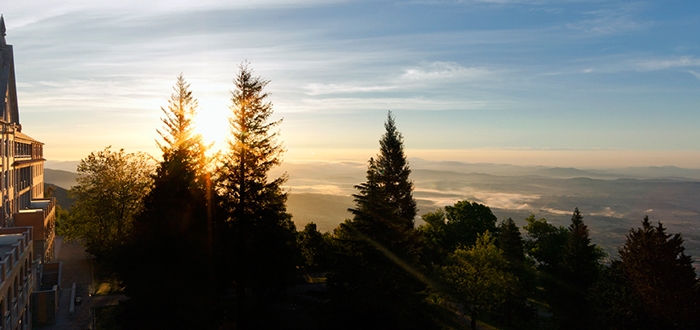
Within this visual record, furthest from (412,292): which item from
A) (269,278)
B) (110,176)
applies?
(110,176)

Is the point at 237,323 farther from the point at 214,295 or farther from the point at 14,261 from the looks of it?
the point at 14,261

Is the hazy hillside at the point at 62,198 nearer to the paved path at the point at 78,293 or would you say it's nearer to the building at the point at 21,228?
the building at the point at 21,228

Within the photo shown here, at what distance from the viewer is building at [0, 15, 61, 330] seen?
24.6 m

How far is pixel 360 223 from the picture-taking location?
22.4 m

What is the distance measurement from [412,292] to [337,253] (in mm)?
3979

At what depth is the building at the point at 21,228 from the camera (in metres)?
24.6

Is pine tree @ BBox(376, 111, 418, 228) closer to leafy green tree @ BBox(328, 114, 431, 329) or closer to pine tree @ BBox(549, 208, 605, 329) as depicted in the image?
pine tree @ BBox(549, 208, 605, 329)

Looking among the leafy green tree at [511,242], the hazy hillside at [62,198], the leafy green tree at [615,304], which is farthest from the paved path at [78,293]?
the hazy hillside at [62,198]

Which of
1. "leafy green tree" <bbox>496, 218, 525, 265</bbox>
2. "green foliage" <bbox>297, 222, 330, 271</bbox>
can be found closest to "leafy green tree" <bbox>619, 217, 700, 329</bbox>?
"leafy green tree" <bbox>496, 218, 525, 265</bbox>

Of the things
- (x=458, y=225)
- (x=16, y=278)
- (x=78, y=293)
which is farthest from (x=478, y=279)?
(x=78, y=293)

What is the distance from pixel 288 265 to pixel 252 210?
12.4ft

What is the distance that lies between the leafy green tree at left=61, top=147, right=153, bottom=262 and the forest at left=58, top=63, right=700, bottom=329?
26 centimetres

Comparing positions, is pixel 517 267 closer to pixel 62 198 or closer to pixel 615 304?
pixel 615 304

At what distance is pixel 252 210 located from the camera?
88.5 feet
